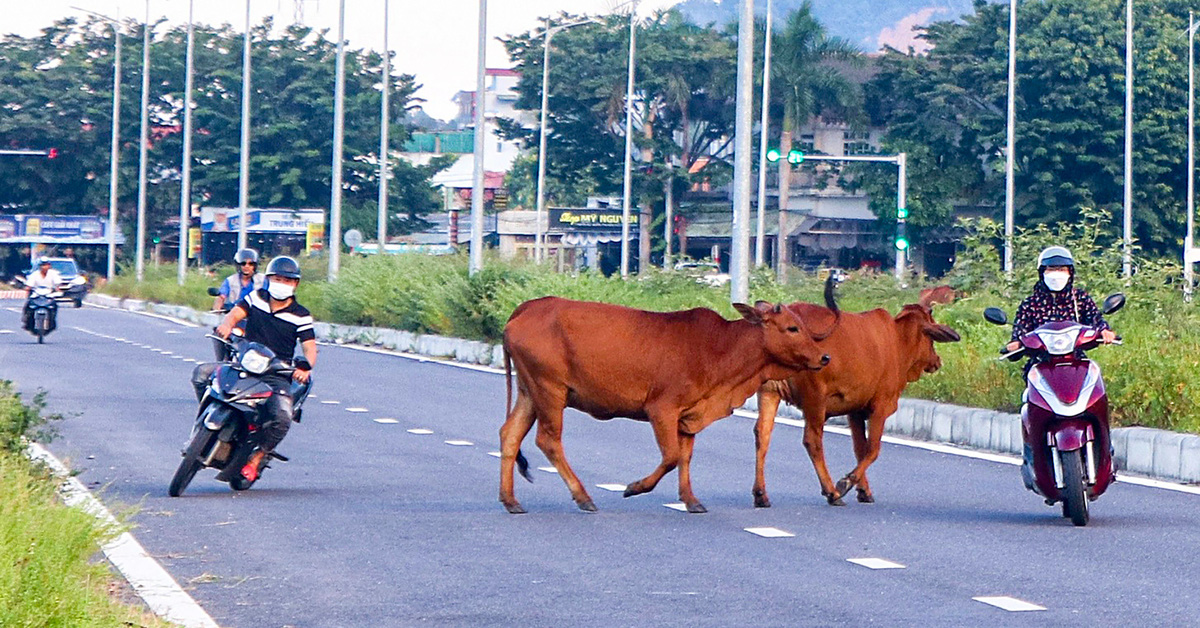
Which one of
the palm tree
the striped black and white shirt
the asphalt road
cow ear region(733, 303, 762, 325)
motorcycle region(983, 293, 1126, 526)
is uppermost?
the palm tree

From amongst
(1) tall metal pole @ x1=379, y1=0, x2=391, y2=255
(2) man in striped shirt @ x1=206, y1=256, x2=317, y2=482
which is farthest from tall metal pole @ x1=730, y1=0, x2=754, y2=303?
(1) tall metal pole @ x1=379, y1=0, x2=391, y2=255

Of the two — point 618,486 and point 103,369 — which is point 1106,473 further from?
point 103,369

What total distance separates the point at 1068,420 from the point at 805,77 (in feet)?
196

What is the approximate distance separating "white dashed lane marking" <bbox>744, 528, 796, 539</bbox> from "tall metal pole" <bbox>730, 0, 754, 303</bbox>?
12.5 metres

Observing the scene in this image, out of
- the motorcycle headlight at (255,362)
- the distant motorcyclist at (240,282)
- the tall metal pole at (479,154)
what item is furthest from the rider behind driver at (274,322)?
the tall metal pole at (479,154)

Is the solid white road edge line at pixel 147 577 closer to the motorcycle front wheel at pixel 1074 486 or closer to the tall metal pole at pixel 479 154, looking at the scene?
the motorcycle front wheel at pixel 1074 486

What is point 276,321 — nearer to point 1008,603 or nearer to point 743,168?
point 1008,603

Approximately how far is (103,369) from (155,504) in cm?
1577

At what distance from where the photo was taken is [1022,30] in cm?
6259

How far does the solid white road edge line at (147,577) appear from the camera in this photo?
799 centimetres

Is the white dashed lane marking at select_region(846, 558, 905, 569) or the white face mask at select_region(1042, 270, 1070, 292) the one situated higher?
the white face mask at select_region(1042, 270, 1070, 292)

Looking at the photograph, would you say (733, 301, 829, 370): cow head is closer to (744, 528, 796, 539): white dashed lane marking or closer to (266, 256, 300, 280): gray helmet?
(744, 528, 796, 539): white dashed lane marking

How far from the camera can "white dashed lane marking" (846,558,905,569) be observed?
376 inches

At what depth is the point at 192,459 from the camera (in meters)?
12.3
